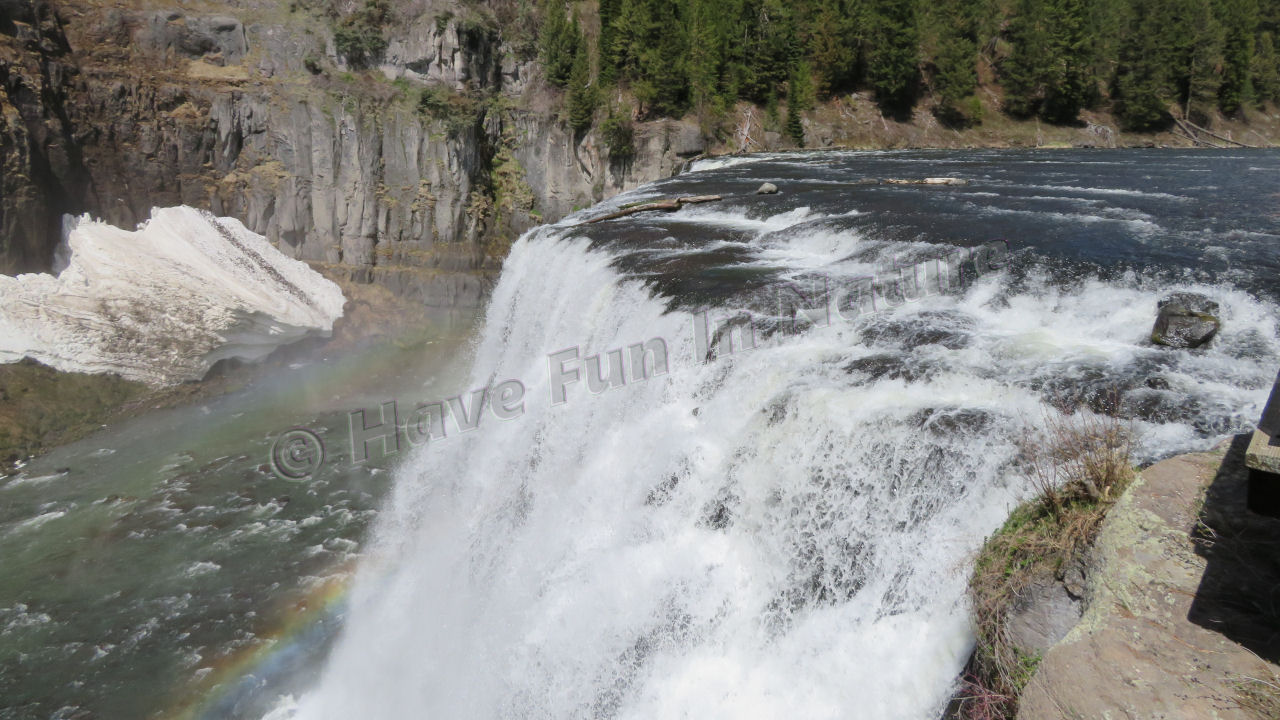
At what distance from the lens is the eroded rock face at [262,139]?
17984mm

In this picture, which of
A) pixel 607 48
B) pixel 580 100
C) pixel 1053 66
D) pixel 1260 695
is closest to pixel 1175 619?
pixel 1260 695

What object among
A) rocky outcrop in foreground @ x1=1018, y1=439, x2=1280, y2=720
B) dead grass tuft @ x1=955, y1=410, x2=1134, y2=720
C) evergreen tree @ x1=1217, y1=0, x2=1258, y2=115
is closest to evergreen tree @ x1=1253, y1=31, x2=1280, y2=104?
Answer: evergreen tree @ x1=1217, y1=0, x2=1258, y2=115

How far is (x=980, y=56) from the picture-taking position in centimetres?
5297

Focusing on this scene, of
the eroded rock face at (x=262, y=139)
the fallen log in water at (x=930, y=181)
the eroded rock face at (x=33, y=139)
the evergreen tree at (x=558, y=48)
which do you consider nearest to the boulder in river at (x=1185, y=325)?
the fallen log in water at (x=930, y=181)

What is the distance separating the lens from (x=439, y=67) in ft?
85.8

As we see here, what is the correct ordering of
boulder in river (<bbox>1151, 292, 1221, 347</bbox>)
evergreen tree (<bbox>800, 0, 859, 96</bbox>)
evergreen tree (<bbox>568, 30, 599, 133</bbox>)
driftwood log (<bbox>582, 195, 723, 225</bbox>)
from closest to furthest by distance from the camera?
boulder in river (<bbox>1151, 292, 1221, 347</bbox>) < driftwood log (<bbox>582, 195, 723, 225</bbox>) < evergreen tree (<bbox>568, 30, 599, 133</bbox>) < evergreen tree (<bbox>800, 0, 859, 96</bbox>)

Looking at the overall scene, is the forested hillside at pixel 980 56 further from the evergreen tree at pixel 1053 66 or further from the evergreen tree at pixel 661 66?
the evergreen tree at pixel 661 66

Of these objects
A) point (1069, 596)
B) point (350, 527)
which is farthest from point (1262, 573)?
point (350, 527)

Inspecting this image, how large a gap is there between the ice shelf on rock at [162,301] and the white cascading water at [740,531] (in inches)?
453

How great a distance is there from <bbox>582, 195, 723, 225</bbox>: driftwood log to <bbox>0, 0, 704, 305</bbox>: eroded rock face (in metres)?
7.28

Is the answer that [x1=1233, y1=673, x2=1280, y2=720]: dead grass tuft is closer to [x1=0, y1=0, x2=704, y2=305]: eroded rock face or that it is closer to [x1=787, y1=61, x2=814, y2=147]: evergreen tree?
[x1=0, y1=0, x2=704, y2=305]: eroded rock face

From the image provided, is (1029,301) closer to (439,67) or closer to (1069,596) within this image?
(1069,596)

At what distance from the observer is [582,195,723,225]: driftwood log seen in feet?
57.7

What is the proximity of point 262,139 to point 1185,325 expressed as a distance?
25.0 m
